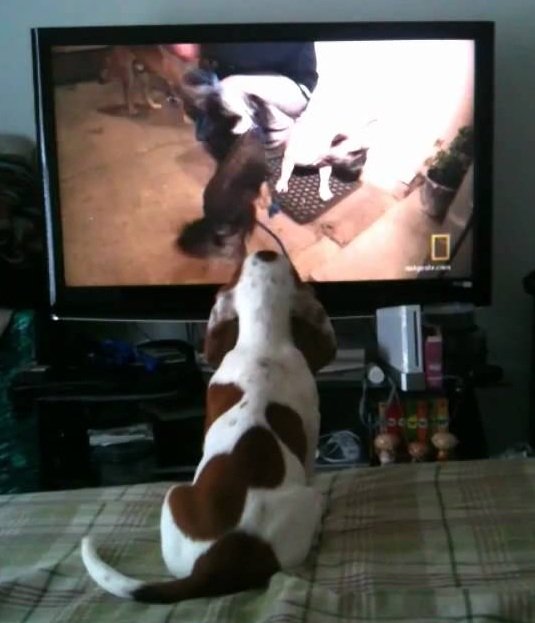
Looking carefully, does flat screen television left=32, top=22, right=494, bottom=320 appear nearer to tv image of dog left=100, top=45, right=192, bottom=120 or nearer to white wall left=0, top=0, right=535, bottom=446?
tv image of dog left=100, top=45, right=192, bottom=120

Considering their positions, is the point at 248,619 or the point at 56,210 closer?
the point at 248,619

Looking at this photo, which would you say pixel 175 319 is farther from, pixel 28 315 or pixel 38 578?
pixel 38 578

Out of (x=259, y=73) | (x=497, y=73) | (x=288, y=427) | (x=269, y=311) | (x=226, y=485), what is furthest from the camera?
(x=497, y=73)

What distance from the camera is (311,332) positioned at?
207 centimetres

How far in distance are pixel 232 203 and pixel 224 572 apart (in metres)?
1.40

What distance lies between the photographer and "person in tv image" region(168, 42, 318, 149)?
2.71m

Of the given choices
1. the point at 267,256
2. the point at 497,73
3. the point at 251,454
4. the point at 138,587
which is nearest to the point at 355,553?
the point at 251,454

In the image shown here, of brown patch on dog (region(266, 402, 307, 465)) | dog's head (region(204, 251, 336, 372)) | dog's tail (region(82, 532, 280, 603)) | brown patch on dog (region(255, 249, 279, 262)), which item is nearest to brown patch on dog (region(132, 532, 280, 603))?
dog's tail (region(82, 532, 280, 603))

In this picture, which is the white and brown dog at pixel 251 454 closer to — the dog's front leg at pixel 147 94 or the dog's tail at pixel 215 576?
the dog's tail at pixel 215 576

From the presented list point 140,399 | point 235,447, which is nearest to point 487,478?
point 235,447

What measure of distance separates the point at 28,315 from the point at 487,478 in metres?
1.40

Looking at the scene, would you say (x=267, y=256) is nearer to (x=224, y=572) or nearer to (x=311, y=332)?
(x=311, y=332)

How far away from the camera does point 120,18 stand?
3.00 meters

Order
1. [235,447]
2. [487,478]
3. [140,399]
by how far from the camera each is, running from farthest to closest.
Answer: [140,399]
[487,478]
[235,447]
